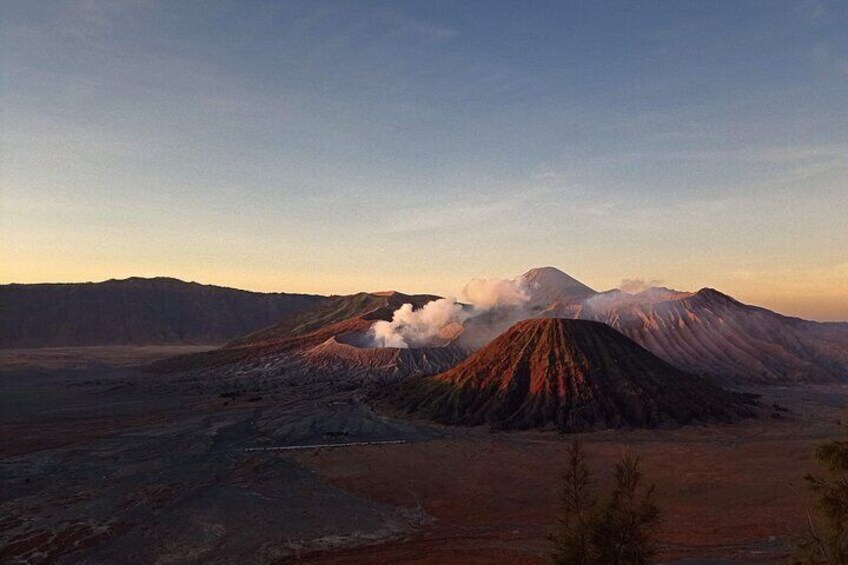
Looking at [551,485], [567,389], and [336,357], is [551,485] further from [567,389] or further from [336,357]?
[336,357]

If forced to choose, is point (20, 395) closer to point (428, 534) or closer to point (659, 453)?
point (428, 534)

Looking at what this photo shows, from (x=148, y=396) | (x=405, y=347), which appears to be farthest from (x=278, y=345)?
(x=148, y=396)

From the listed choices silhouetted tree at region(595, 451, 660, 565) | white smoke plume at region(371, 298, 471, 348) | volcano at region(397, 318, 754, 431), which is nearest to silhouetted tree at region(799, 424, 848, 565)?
silhouetted tree at region(595, 451, 660, 565)

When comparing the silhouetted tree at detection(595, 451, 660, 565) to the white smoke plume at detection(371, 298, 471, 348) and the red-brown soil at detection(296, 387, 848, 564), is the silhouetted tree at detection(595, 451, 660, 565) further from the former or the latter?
the white smoke plume at detection(371, 298, 471, 348)

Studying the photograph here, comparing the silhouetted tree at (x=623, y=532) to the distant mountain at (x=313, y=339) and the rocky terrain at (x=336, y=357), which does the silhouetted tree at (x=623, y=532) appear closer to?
the rocky terrain at (x=336, y=357)

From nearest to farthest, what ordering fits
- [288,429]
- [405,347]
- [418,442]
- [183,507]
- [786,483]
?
1. [183,507]
2. [786,483]
3. [418,442]
4. [288,429]
5. [405,347]

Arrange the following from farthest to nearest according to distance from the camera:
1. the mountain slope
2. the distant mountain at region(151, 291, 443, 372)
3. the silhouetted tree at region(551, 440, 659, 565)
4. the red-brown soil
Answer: the distant mountain at region(151, 291, 443, 372), the mountain slope, the red-brown soil, the silhouetted tree at region(551, 440, 659, 565)

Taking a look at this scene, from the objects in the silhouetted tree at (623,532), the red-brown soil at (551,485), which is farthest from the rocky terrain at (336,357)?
the silhouetted tree at (623,532)

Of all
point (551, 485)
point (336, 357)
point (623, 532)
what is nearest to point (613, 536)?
point (623, 532)
